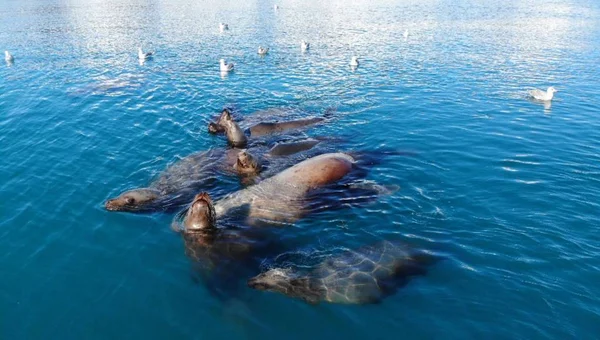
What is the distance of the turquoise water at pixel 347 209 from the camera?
871cm

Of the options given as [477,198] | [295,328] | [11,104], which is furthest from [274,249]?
[11,104]

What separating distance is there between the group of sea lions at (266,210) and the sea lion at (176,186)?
0.03 metres

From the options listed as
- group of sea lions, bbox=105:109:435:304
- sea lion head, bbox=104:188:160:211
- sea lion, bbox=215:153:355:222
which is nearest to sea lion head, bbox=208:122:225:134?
group of sea lions, bbox=105:109:435:304

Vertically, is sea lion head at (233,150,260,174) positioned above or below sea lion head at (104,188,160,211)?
above

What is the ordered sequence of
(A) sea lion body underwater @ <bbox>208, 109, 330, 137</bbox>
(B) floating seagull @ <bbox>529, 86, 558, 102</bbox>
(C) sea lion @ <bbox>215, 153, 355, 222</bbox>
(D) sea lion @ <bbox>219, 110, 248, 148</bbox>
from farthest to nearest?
(B) floating seagull @ <bbox>529, 86, 558, 102</bbox> → (A) sea lion body underwater @ <bbox>208, 109, 330, 137</bbox> → (D) sea lion @ <bbox>219, 110, 248, 148</bbox> → (C) sea lion @ <bbox>215, 153, 355, 222</bbox>

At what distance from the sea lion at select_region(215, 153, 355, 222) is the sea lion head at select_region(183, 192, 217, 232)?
0.82 m

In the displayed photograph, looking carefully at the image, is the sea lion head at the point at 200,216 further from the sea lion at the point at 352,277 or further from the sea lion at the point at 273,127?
the sea lion at the point at 273,127

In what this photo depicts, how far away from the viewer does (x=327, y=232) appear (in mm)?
11281

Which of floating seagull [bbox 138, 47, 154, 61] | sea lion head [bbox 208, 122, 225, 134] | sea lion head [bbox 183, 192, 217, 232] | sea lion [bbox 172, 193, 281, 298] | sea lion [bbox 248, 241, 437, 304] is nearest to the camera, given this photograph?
sea lion [bbox 248, 241, 437, 304]

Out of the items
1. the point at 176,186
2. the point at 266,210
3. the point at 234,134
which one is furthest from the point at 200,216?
the point at 234,134

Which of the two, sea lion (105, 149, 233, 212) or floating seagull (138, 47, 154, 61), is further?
floating seagull (138, 47, 154, 61)

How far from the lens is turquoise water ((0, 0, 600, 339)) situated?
8.71 m

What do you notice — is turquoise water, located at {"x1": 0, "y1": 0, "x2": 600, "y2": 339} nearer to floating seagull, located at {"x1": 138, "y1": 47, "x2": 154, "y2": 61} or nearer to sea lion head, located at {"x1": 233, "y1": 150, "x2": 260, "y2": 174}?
sea lion head, located at {"x1": 233, "y1": 150, "x2": 260, "y2": 174}

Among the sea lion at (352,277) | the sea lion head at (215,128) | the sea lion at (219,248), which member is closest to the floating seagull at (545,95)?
the sea lion head at (215,128)
